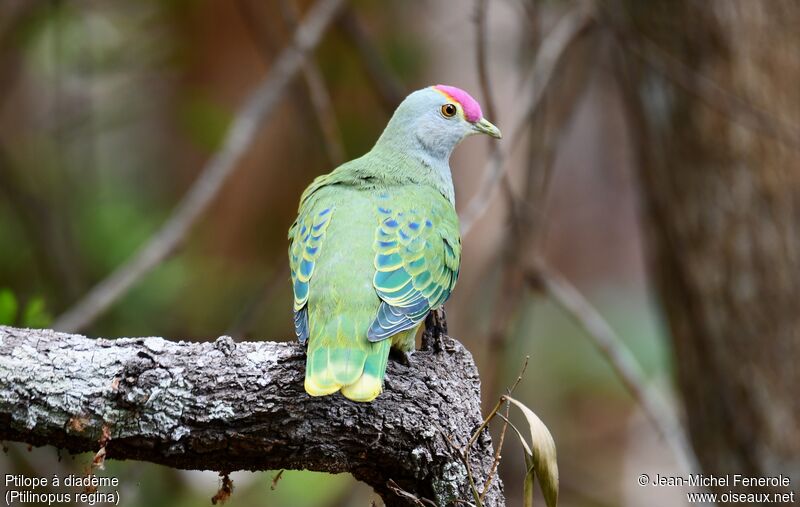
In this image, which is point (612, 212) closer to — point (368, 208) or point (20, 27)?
point (20, 27)

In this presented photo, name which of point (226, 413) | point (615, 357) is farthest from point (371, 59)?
point (226, 413)

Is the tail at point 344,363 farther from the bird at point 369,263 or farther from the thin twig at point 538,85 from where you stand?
the thin twig at point 538,85

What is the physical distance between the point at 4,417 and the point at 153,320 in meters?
4.02

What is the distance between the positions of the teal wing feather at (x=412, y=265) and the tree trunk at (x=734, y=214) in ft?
7.97

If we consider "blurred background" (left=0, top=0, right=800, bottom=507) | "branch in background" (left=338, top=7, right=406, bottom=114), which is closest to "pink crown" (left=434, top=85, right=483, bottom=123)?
"blurred background" (left=0, top=0, right=800, bottom=507)

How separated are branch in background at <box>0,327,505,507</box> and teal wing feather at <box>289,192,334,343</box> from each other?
0.96 feet

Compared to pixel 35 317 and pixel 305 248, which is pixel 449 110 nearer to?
pixel 305 248

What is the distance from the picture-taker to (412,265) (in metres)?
3.37

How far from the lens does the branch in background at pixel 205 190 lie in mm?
4703

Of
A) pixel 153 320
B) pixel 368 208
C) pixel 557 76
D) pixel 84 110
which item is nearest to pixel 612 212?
pixel 557 76

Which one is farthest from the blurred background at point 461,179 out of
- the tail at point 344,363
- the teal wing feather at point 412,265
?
the teal wing feather at point 412,265

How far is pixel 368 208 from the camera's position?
3.52m

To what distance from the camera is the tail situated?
8.78 feet

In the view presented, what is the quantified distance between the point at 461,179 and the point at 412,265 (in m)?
6.66
